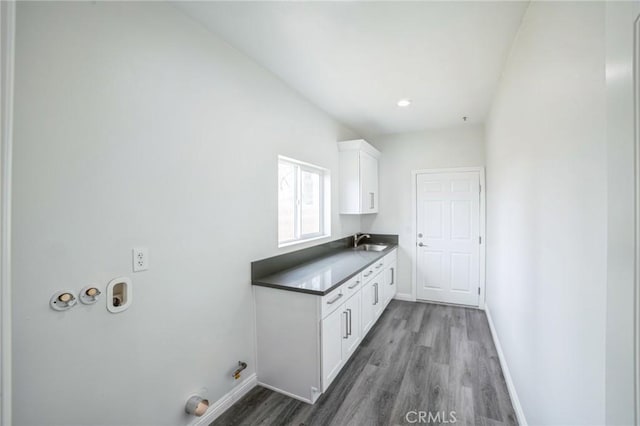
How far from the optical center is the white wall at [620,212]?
0.53 metres

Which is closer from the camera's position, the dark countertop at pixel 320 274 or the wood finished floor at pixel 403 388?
the wood finished floor at pixel 403 388

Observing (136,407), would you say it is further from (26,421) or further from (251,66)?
(251,66)

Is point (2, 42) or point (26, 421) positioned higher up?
point (2, 42)

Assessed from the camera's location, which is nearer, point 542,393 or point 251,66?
point 542,393

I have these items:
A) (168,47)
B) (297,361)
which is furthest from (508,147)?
(168,47)

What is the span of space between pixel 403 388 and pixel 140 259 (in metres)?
2.12

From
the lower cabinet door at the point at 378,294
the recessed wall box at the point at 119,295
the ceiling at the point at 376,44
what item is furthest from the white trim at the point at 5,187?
the lower cabinet door at the point at 378,294

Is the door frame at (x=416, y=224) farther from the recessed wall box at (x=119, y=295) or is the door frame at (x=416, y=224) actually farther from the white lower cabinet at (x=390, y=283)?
the recessed wall box at (x=119, y=295)

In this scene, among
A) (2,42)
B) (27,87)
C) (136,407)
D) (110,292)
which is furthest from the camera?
(136,407)

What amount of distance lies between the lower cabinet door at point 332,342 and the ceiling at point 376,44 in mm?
2029

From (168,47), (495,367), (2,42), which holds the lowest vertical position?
(495,367)

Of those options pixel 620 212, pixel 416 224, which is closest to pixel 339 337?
pixel 620 212

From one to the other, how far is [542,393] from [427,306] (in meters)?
2.77

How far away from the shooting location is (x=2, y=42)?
0.75 meters
